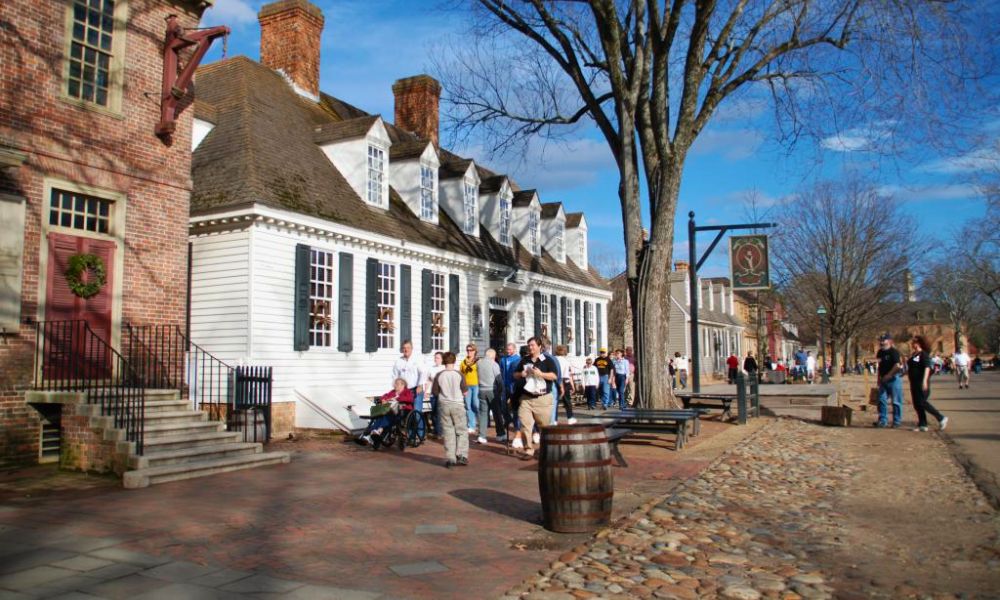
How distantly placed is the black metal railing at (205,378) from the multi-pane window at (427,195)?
303 inches

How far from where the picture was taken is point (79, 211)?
11.0 m

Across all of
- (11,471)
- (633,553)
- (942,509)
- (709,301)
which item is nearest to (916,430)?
(942,509)

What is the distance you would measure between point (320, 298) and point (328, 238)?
127 cm

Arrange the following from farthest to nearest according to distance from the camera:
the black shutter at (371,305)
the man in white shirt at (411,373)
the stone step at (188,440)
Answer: the black shutter at (371,305) < the man in white shirt at (411,373) < the stone step at (188,440)

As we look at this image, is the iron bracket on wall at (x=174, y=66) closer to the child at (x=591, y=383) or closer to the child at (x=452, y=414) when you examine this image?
the child at (x=452, y=414)

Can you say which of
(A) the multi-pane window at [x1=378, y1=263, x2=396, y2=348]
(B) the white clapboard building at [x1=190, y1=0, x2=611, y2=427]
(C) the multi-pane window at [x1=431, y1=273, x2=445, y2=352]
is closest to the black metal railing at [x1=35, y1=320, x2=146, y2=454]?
(B) the white clapboard building at [x1=190, y1=0, x2=611, y2=427]

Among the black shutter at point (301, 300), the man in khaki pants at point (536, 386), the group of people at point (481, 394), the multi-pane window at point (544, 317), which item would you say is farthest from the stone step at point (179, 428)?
the multi-pane window at point (544, 317)

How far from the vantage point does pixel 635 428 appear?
11.5 meters

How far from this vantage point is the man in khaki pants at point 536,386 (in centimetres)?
1045

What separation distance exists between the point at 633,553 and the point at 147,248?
30.4 ft

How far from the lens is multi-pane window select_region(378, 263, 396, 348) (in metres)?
17.4

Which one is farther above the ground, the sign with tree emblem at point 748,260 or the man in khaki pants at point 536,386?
the sign with tree emblem at point 748,260

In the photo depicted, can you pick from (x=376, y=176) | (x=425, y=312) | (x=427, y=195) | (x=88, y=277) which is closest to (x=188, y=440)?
(x=88, y=277)

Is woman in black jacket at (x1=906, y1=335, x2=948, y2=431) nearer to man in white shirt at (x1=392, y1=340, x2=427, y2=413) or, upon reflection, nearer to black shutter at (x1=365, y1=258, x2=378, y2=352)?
man in white shirt at (x1=392, y1=340, x2=427, y2=413)
